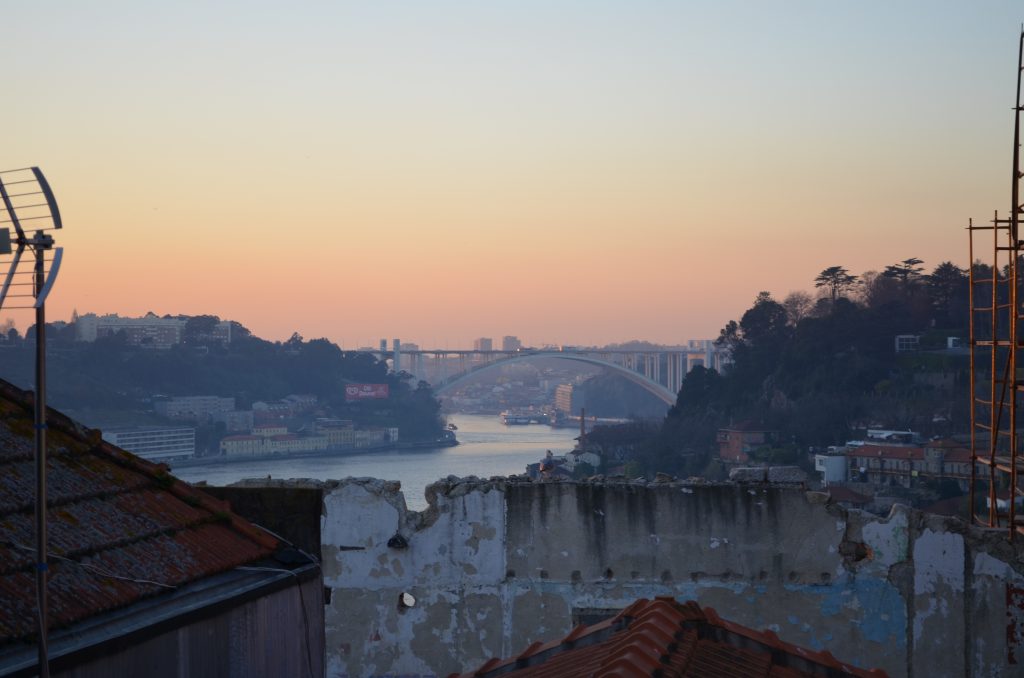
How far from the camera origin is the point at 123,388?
169ft

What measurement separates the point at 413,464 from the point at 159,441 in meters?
9.15

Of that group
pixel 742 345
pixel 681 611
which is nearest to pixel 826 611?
pixel 681 611

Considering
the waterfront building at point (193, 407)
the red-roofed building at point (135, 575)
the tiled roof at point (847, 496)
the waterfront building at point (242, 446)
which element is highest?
the red-roofed building at point (135, 575)

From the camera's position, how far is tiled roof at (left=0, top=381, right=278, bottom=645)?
2.13 meters

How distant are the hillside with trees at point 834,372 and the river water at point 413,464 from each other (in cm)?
656

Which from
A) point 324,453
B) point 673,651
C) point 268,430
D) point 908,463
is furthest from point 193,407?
point 673,651

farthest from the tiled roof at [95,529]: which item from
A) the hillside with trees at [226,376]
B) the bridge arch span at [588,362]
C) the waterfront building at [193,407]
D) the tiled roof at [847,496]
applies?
the waterfront building at [193,407]

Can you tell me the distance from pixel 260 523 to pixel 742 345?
39.2 metres

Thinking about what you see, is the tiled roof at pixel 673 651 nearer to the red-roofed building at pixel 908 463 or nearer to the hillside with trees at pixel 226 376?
the red-roofed building at pixel 908 463

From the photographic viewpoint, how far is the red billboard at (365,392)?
6094 centimetres

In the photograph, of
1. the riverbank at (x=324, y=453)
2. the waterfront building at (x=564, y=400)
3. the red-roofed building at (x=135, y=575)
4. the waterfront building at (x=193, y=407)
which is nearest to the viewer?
the red-roofed building at (x=135, y=575)

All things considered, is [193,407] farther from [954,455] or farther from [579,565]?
[579,565]

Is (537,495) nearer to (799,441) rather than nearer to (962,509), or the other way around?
(962,509)

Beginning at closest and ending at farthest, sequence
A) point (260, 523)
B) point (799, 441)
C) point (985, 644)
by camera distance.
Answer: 1. point (260, 523)
2. point (985, 644)
3. point (799, 441)
